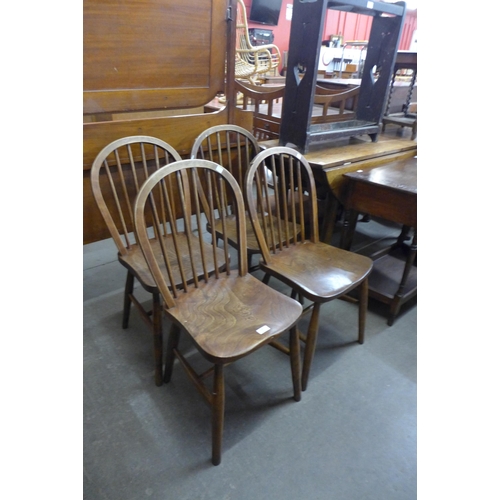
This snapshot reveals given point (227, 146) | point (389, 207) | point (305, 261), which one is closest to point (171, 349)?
point (305, 261)

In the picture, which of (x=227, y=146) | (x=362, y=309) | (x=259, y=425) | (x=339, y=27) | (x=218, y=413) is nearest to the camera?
(x=218, y=413)

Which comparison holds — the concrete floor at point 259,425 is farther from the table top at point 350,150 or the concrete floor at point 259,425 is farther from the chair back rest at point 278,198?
the table top at point 350,150

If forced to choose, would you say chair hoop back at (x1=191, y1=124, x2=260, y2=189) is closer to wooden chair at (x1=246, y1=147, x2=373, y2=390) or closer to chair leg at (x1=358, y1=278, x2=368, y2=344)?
wooden chair at (x1=246, y1=147, x2=373, y2=390)

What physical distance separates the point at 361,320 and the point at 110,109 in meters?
1.49

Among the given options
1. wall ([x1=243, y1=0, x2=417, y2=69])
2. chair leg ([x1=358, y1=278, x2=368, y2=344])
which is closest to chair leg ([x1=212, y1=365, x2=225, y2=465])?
chair leg ([x1=358, y1=278, x2=368, y2=344])

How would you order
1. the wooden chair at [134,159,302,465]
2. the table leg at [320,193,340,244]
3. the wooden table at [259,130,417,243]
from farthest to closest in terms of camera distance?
the table leg at [320,193,340,244] < the wooden table at [259,130,417,243] < the wooden chair at [134,159,302,465]

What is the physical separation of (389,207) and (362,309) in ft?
1.69

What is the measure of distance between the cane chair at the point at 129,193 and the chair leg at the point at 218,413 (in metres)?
0.41

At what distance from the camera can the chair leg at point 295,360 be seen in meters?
1.37

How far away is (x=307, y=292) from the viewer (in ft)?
4.52

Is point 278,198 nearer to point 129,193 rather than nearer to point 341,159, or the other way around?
point 341,159

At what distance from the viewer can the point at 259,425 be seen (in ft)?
4.53

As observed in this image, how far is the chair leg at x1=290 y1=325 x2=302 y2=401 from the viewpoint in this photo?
1366 mm

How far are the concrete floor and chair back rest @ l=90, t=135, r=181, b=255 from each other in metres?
0.57
